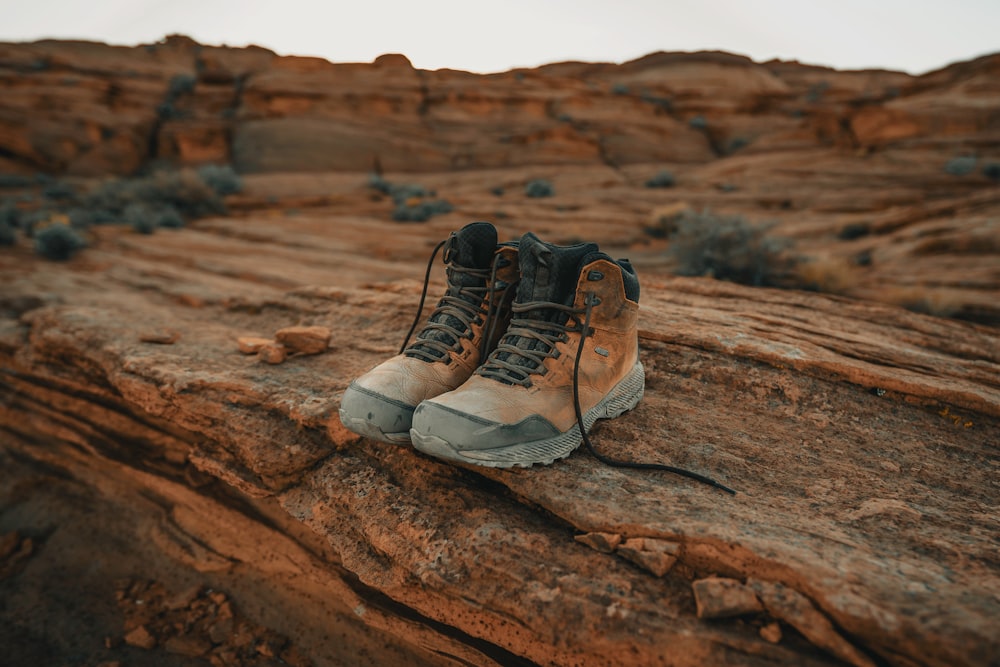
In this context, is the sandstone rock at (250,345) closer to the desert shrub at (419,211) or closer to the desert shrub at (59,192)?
the desert shrub at (419,211)

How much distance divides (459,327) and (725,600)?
148 cm

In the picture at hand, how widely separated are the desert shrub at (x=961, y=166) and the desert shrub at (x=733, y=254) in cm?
816

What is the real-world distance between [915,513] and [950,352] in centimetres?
234

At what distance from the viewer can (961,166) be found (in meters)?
11.9

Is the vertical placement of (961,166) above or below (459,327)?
above

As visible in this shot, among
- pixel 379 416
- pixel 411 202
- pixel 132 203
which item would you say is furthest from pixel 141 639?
pixel 132 203

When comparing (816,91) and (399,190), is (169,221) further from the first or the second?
(816,91)

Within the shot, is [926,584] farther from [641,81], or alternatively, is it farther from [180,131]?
[641,81]

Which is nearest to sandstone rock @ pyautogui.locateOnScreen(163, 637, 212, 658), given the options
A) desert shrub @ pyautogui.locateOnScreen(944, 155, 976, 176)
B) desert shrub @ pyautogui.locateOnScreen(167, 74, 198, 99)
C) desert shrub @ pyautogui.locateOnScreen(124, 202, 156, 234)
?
desert shrub @ pyautogui.locateOnScreen(124, 202, 156, 234)

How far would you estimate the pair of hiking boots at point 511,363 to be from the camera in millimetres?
1781

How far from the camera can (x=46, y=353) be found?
360 centimetres

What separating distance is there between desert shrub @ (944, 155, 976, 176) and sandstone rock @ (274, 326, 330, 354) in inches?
612

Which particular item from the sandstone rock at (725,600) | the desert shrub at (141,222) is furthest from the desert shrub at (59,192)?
the sandstone rock at (725,600)

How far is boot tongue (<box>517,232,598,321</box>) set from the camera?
80.6 inches
